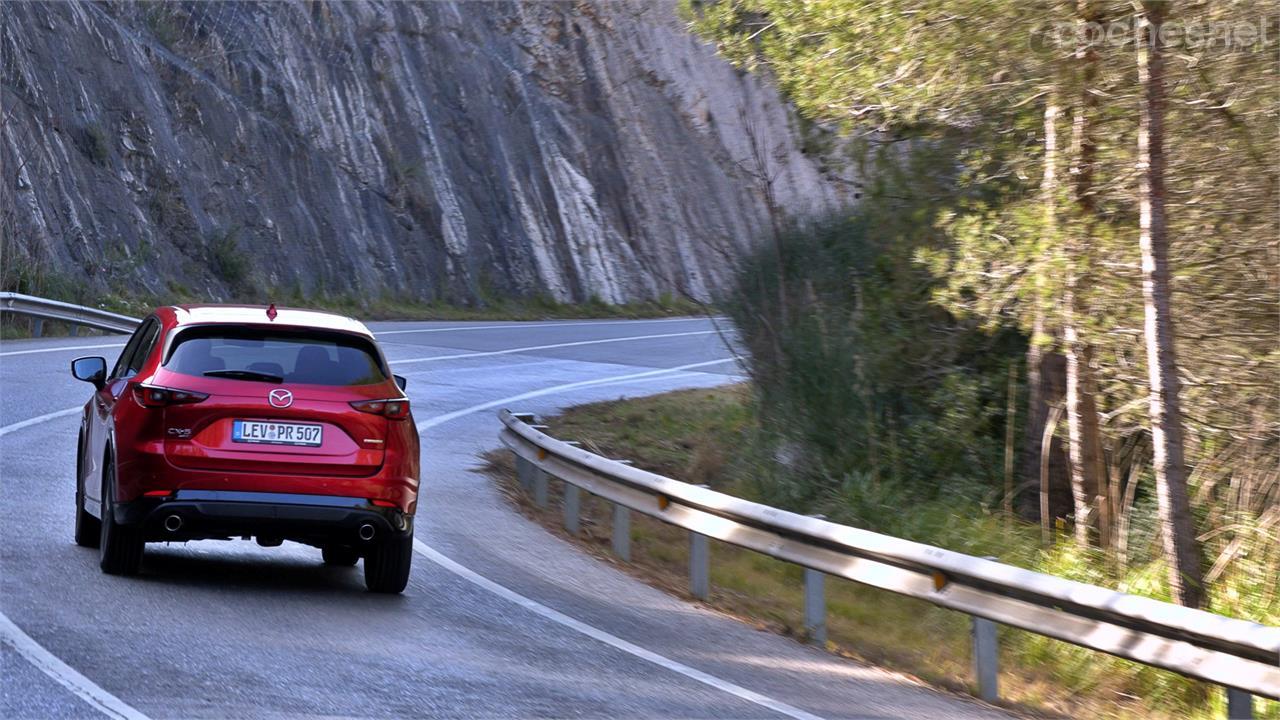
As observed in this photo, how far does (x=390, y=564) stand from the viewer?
8930 mm

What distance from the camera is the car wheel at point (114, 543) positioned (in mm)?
8555

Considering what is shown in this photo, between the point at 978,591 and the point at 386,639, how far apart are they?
307 cm

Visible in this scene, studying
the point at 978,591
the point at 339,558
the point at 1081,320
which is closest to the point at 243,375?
the point at 339,558

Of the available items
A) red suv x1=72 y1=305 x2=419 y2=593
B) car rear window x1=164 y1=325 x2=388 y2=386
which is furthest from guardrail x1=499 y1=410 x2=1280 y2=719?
car rear window x1=164 y1=325 x2=388 y2=386

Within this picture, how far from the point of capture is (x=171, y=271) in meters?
32.2

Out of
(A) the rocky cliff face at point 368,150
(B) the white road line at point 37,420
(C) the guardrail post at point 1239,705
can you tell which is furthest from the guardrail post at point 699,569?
(A) the rocky cliff face at point 368,150

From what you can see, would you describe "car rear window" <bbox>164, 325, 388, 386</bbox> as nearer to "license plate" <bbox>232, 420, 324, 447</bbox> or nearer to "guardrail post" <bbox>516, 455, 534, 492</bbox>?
"license plate" <bbox>232, 420, 324, 447</bbox>

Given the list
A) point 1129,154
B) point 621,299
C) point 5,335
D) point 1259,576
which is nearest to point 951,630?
point 1259,576

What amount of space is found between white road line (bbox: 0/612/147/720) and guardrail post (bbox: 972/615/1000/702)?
4.14m

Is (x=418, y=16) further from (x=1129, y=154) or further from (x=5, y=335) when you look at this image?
(x=1129, y=154)

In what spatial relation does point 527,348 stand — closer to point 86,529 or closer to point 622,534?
Result: point 622,534

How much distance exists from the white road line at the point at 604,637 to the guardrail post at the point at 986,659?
1234 mm

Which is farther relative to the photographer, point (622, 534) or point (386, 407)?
point (622, 534)

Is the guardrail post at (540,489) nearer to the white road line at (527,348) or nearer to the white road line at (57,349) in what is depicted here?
the white road line at (57,349)
